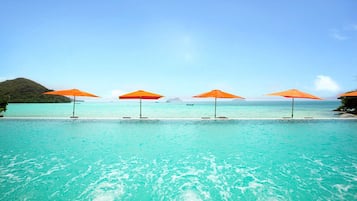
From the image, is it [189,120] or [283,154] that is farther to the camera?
[189,120]

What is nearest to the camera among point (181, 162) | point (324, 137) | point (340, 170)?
point (340, 170)

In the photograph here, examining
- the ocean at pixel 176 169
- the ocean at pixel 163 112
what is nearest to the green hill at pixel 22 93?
the ocean at pixel 163 112

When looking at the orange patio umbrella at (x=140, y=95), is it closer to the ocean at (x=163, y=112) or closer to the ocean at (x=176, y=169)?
the ocean at (x=163, y=112)

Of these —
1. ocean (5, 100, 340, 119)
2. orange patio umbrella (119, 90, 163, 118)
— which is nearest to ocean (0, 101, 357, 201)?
orange patio umbrella (119, 90, 163, 118)

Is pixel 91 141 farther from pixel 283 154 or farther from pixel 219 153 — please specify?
pixel 283 154

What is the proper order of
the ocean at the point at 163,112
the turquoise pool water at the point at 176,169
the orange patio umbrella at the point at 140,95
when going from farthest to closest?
the ocean at the point at 163,112, the orange patio umbrella at the point at 140,95, the turquoise pool water at the point at 176,169

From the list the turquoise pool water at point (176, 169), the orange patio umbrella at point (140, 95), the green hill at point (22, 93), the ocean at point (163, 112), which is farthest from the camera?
the green hill at point (22, 93)

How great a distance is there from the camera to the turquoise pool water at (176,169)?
3.37 meters

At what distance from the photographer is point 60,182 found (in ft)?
12.2

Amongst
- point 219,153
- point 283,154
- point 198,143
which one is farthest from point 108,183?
point 283,154

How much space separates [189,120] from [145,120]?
312 cm

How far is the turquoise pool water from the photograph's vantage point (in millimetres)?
3371

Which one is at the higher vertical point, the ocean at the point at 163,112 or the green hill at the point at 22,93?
the green hill at the point at 22,93

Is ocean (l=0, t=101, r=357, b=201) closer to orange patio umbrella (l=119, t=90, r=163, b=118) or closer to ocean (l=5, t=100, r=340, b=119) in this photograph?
orange patio umbrella (l=119, t=90, r=163, b=118)
